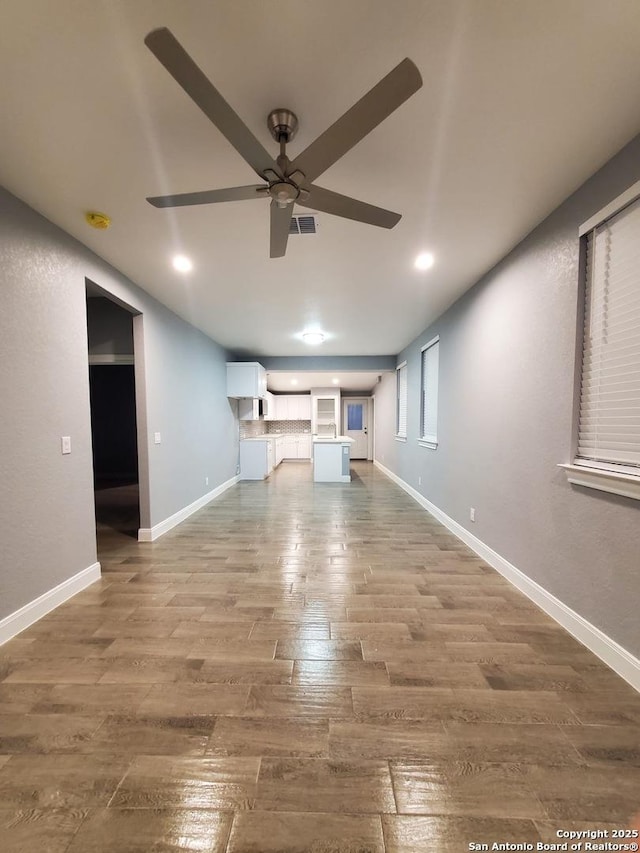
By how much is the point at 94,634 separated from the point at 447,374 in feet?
12.3

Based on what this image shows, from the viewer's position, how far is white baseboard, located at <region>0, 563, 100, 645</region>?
1.73 metres

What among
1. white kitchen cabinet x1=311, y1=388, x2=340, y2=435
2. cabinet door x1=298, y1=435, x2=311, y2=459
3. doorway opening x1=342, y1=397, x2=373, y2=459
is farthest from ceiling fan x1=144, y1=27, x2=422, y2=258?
doorway opening x1=342, y1=397, x2=373, y2=459

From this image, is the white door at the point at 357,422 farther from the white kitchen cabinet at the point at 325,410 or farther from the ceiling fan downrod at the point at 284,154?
the ceiling fan downrod at the point at 284,154

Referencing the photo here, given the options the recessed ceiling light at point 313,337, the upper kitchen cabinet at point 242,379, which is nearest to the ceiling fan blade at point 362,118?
the recessed ceiling light at point 313,337

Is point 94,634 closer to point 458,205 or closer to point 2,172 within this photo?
point 2,172

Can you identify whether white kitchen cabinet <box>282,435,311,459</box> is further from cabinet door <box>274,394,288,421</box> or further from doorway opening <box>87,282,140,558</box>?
doorway opening <box>87,282,140,558</box>

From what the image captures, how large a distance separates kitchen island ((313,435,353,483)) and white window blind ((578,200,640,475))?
176 inches

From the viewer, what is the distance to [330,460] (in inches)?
241

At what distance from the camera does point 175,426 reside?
3.72m

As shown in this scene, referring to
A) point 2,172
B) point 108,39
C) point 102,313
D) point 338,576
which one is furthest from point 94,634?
point 102,313

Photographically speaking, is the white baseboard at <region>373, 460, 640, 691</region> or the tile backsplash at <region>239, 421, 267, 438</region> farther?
the tile backsplash at <region>239, 421, 267, 438</region>

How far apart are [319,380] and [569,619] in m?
6.54

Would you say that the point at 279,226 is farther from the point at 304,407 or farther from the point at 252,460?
the point at 304,407

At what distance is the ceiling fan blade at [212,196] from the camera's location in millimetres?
1352
